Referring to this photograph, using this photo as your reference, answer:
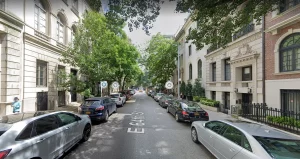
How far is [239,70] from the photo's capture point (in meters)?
14.4

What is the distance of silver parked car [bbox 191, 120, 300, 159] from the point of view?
129 inches

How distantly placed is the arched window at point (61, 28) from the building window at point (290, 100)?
62.9 ft

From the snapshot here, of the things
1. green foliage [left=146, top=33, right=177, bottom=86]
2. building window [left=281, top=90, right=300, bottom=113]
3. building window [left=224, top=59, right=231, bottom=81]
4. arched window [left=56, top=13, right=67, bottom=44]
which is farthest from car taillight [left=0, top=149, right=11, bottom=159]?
green foliage [left=146, top=33, right=177, bottom=86]

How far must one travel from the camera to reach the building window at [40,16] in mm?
12975

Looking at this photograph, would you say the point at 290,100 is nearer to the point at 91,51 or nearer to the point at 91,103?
the point at 91,103

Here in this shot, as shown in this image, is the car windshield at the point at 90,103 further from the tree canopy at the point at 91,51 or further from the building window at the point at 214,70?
the building window at the point at 214,70

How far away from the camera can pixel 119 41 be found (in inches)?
898

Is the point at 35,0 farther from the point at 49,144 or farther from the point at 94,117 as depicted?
the point at 49,144

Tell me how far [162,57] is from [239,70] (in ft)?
64.6

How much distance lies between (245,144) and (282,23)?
9.22m

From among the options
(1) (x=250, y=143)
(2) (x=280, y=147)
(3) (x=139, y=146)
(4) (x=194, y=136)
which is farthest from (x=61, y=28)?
(2) (x=280, y=147)

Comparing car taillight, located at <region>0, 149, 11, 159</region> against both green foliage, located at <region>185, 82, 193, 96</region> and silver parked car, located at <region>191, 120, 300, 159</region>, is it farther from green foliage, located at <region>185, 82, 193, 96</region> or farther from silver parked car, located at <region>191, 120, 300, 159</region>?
green foliage, located at <region>185, 82, 193, 96</region>

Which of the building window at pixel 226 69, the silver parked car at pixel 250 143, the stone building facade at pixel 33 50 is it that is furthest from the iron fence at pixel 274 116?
the stone building facade at pixel 33 50

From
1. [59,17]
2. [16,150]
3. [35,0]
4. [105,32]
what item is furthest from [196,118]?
[59,17]
